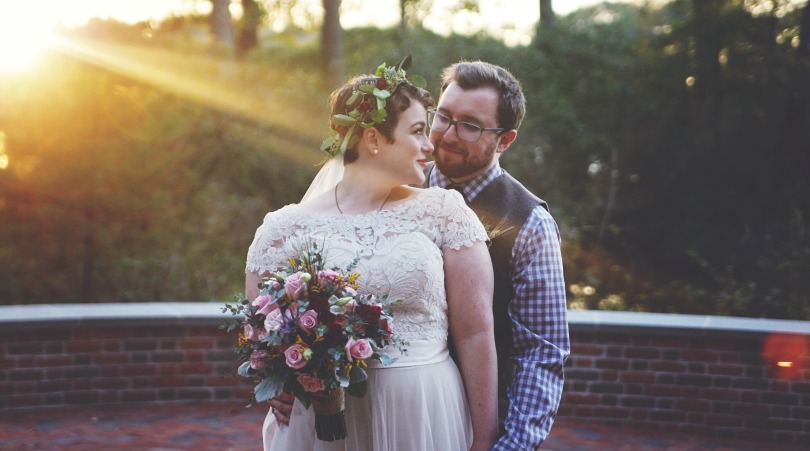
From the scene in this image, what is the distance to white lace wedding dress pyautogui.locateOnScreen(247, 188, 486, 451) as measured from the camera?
2.53 metres

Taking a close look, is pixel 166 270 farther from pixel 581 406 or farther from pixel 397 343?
pixel 397 343

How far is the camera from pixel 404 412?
2596mm

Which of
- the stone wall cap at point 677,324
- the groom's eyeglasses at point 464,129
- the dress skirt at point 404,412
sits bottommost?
the stone wall cap at point 677,324

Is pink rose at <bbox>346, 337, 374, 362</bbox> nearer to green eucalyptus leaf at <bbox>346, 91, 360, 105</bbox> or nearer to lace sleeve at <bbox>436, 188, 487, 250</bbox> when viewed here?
lace sleeve at <bbox>436, 188, 487, 250</bbox>

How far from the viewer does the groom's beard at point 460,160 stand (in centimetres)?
299

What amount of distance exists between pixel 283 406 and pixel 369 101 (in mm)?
1023

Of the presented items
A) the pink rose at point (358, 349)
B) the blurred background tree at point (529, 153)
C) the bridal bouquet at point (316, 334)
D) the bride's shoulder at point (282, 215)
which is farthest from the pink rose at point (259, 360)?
the blurred background tree at point (529, 153)

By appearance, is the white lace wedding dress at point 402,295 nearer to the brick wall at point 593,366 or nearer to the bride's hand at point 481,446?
the bride's hand at point 481,446

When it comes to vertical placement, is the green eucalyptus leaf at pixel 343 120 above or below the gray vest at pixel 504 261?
above

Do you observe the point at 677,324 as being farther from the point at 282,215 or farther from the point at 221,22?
the point at 221,22

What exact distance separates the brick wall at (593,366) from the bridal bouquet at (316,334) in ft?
12.4

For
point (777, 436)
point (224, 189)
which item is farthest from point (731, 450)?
point (224, 189)

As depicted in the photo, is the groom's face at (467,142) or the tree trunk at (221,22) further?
the tree trunk at (221,22)

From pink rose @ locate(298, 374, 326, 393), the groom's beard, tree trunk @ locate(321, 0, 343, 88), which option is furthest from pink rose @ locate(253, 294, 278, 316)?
tree trunk @ locate(321, 0, 343, 88)
